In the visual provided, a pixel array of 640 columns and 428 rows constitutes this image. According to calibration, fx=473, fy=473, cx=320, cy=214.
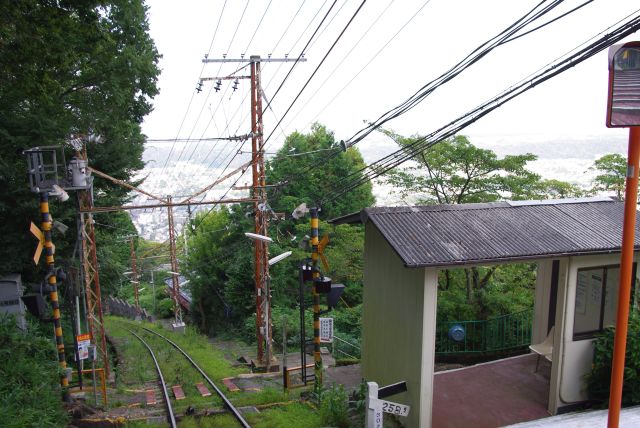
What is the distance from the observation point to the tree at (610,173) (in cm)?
1455

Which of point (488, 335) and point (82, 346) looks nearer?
point (488, 335)

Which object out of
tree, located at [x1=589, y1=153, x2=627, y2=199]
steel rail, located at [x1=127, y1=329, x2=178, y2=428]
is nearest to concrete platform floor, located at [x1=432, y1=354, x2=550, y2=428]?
steel rail, located at [x1=127, y1=329, x2=178, y2=428]

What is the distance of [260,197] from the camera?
15.2 meters

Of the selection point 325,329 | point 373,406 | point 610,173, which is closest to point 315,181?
point 610,173

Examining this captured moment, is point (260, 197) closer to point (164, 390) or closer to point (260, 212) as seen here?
point (260, 212)

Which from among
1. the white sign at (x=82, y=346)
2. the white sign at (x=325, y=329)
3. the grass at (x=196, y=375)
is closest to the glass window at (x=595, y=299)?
the white sign at (x=325, y=329)

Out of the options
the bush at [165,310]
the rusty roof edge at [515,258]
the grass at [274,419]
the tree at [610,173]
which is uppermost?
the tree at [610,173]

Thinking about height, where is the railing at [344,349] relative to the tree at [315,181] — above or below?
below

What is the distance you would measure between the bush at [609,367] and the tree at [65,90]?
32.0 ft

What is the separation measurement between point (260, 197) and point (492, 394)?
9.25 metres

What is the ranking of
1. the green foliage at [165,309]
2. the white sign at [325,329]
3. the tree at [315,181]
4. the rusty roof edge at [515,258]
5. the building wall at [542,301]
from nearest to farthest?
the rusty roof edge at [515,258] → the building wall at [542,301] → the white sign at [325,329] → the tree at [315,181] → the green foliage at [165,309]

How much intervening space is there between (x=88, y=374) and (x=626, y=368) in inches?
570

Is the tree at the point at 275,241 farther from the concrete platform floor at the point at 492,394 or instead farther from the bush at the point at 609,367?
the bush at the point at 609,367

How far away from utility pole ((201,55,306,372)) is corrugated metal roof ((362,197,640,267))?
7396 millimetres
